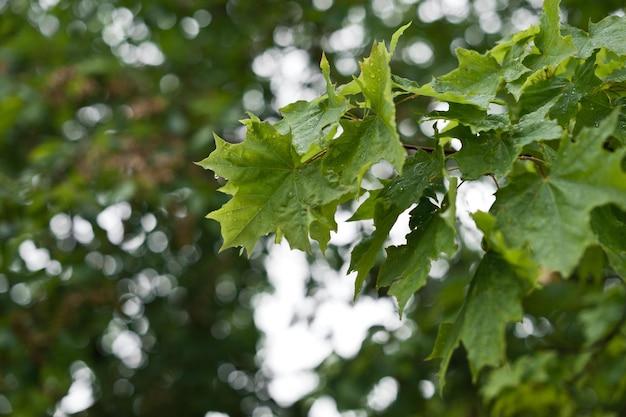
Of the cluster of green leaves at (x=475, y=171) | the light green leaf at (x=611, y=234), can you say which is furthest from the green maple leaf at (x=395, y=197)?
the light green leaf at (x=611, y=234)

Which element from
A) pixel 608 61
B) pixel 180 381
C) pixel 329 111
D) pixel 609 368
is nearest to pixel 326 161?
pixel 329 111

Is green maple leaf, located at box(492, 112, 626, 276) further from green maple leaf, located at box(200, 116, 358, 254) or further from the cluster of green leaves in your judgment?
green maple leaf, located at box(200, 116, 358, 254)

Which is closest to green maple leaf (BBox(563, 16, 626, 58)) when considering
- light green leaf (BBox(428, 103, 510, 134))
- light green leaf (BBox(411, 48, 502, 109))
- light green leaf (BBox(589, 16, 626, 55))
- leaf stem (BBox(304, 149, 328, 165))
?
light green leaf (BBox(589, 16, 626, 55))

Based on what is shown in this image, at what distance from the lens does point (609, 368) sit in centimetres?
312

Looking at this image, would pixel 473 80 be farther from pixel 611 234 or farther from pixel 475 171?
pixel 611 234

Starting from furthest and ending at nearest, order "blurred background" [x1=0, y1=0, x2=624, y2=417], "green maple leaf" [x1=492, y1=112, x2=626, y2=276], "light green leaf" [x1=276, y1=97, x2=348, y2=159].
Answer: "blurred background" [x1=0, y1=0, x2=624, y2=417] < "light green leaf" [x1=276, y1=97, x2=348, y2=159] < "green maple leaf" [x1=492, y1=112, x2=626, y2=276]

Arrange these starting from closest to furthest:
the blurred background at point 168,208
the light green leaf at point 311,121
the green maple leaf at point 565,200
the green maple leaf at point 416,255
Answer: the green maple leaf at point 565,200 → the green maple leaf at point 416,255 → the light green leaf at point 311,121 → the blurred background at point 168,208

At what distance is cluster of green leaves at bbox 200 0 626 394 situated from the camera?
1035mm

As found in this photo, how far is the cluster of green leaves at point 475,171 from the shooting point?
1.04 metres

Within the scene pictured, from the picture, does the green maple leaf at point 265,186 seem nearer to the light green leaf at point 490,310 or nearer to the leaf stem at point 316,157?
the leaf stem at point 316,157

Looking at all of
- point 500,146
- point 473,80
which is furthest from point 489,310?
point 473,80

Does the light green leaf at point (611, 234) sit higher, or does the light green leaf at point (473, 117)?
the light green leaf at point (473, 117)

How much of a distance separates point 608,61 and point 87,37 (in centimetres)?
350

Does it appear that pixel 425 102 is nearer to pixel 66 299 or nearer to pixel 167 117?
pixel 167 117
